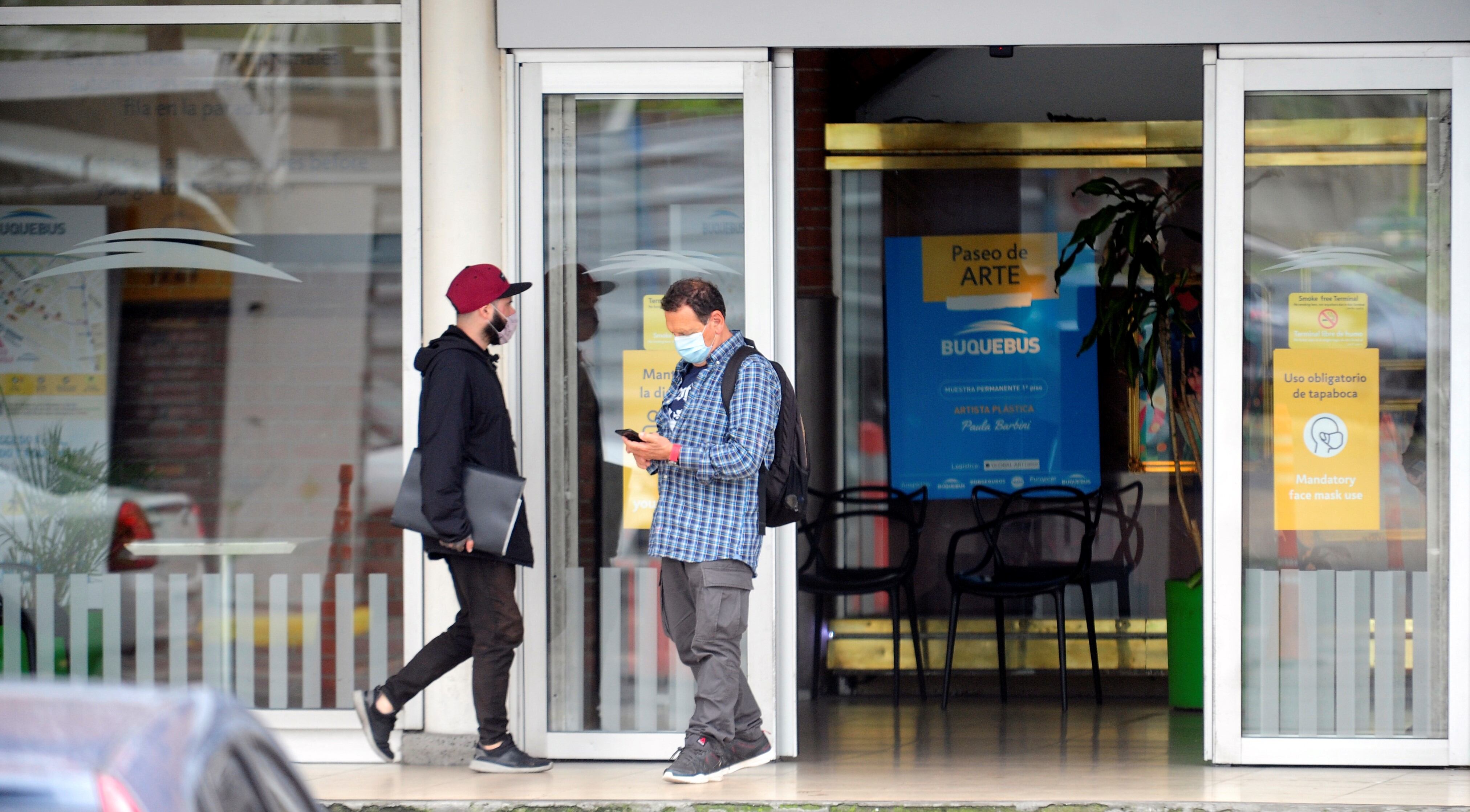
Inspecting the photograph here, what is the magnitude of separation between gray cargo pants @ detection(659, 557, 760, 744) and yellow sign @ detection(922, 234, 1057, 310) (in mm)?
3620

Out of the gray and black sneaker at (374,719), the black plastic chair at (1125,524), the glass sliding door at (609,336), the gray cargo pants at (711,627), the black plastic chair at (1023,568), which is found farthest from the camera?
the black plastic chair at (1125,524)

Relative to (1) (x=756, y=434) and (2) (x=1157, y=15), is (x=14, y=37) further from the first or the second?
(2) (x=1157, y=15)

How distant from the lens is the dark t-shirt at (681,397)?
466 centimetres

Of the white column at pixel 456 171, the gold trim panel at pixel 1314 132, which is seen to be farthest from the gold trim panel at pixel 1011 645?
the gold trim panel at pixel 1314 132

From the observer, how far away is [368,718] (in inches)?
191

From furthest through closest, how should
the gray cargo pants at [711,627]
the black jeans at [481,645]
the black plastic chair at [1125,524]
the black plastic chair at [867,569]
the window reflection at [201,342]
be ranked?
the black plastic chair at [1125,524]
the black plastic chair at [867,569]
the window reflection at [201,342]
the black jeans at [481,645]
the gray cargo pants at [711,627]

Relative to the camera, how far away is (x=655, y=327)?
17.4 feet

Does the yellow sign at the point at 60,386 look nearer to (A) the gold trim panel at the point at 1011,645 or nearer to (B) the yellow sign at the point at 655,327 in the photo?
(B) the yellow sign at the point at 655,327

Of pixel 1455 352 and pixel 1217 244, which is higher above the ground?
pixel 1217 244

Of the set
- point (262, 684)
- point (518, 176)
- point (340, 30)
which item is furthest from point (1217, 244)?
point (262, 684)

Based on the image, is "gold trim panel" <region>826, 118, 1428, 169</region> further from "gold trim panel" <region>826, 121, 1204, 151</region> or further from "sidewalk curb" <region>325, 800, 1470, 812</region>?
"sidewalk curb" <region>325, 800, 1470, 812</region>

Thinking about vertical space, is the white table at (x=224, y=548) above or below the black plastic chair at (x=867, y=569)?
above

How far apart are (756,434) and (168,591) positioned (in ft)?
7.99

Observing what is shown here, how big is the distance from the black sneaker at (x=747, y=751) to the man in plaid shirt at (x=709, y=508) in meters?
0.09
